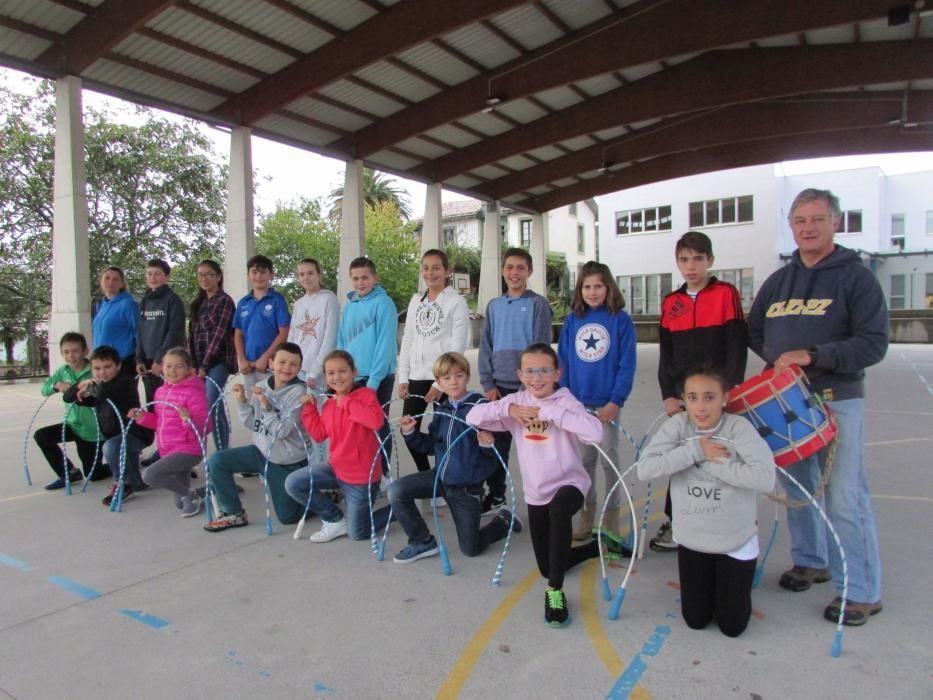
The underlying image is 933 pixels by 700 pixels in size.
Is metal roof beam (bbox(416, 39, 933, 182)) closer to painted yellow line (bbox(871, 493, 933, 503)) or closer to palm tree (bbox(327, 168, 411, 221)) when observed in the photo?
painted yellow line (bbox(871, 493, 933, 503))

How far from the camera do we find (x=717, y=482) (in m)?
3.14

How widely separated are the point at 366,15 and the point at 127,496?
10.1m

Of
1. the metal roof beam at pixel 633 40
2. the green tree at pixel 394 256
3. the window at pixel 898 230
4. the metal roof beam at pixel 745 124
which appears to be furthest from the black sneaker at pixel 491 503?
the window at pixel 898 230

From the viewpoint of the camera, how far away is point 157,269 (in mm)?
6504

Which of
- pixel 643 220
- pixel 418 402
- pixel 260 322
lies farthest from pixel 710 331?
pixel 643 220

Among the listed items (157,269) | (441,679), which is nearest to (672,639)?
(441,679)

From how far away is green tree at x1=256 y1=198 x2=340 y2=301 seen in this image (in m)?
37.7

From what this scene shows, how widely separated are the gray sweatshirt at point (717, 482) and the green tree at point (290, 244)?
35432mm

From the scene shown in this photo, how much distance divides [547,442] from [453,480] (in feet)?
2.76

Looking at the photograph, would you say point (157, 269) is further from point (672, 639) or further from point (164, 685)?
point (672, 639)

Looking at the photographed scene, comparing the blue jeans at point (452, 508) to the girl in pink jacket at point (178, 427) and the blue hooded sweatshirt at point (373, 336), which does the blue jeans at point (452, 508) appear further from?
the girl in pink jacket at point (178, 427)

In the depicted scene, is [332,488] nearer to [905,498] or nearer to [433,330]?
[433,330]

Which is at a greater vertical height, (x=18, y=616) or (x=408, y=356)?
(x=408, y=356)

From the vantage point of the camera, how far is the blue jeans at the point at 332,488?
4562 millimetres
